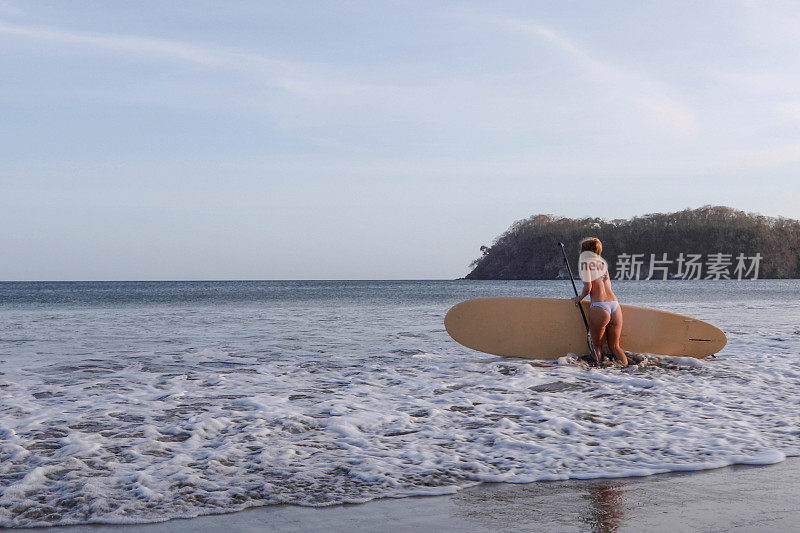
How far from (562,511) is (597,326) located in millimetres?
5460

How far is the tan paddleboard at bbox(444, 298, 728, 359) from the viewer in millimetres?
8734

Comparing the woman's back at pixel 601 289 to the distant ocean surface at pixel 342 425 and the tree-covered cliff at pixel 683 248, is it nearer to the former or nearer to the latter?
the distant ocean surface at pixel 342 425

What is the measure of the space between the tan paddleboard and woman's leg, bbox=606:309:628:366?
51cm

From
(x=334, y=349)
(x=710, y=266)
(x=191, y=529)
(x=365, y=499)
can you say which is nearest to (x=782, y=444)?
(x=365, y=499)

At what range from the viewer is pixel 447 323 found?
9.06m

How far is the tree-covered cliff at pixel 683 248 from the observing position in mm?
83812

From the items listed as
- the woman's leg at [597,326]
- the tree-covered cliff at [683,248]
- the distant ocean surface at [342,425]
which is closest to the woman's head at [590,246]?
the woman's leg at [597,326]

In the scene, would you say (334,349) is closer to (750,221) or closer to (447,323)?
(447,323)

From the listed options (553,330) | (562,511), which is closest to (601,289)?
(553,330)

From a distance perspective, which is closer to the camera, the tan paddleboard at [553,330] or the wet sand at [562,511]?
the wet sand at [562,511]

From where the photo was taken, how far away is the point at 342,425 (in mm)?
4875

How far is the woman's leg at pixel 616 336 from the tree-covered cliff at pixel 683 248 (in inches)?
2955

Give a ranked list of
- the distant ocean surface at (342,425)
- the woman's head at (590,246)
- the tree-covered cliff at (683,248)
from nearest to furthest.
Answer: the distant ocean surface at (342,425)
the woman's head at (590,246)
the tree-covered cliff at (683,248)

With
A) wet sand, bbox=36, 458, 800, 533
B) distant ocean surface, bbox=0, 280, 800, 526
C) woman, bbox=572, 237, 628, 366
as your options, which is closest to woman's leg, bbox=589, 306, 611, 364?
woman, bbox=572, 237, 628, 366
